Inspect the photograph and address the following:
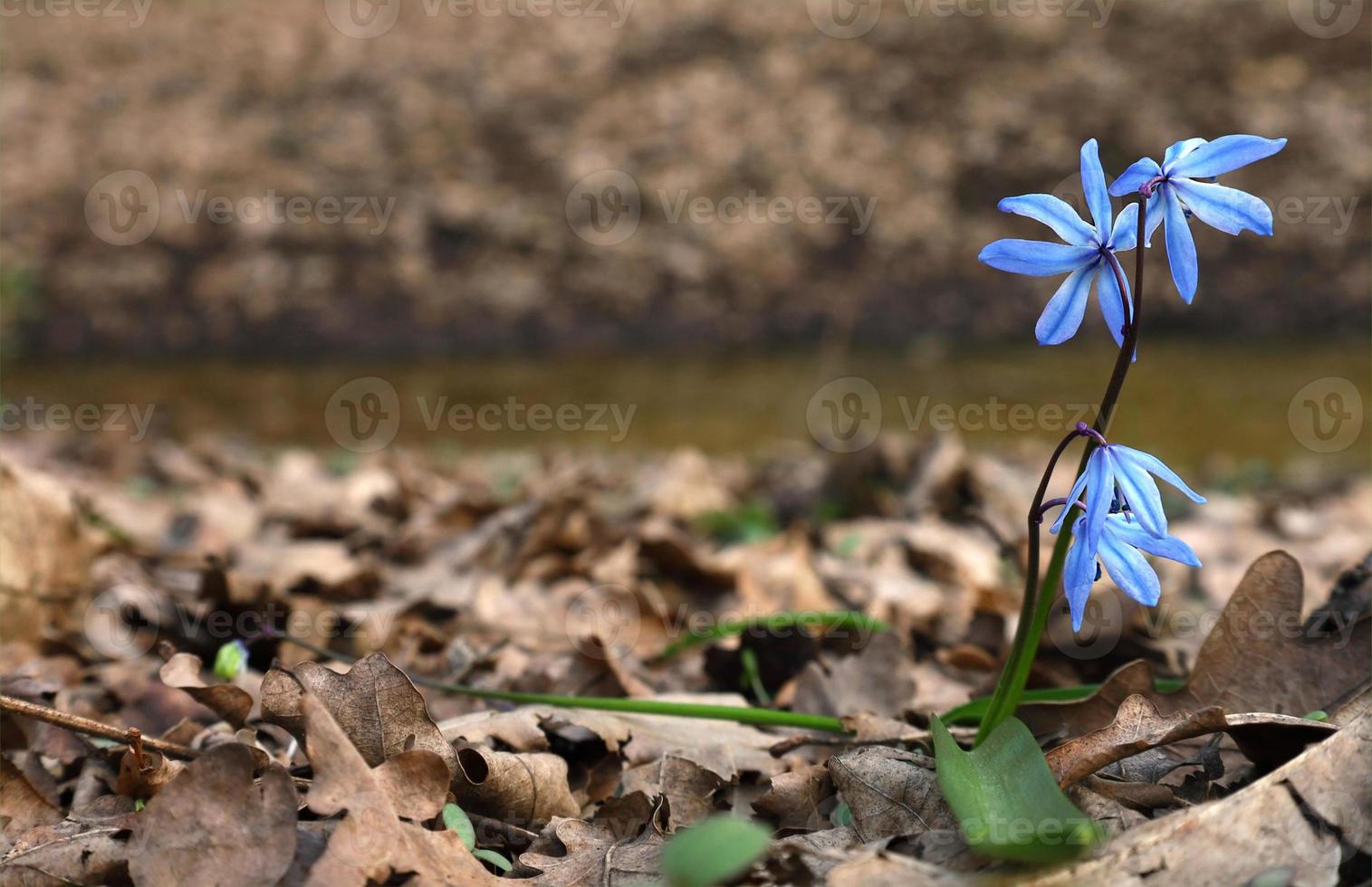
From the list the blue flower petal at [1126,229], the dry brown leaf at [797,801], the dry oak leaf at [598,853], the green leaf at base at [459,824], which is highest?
the blue flower petal at [1126,229]

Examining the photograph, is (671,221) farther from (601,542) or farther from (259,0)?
(601,542)

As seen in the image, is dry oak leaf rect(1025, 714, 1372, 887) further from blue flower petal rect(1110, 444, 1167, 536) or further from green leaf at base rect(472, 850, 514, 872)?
green leaf at base rect(472, 850, 514, 872)

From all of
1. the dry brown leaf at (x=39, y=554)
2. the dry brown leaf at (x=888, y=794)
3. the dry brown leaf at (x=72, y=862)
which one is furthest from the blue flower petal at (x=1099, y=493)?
the dry brown leaf at (x=39, y=554)

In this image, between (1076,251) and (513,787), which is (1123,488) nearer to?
(1076,251)

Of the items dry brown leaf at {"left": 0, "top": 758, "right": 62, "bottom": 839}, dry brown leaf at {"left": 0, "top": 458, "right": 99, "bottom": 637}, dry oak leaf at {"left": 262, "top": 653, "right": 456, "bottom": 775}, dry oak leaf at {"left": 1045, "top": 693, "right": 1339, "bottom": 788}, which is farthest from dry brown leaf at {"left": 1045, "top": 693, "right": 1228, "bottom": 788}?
dry brown leaf at {"left": 0, "top": 458, "right": 99, "bottom": 637}

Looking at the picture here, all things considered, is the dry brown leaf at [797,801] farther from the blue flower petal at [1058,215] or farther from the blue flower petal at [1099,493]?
the blue flower petal at [1058,215]

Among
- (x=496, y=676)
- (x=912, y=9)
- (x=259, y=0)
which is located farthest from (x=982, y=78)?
(x=496, y=676)

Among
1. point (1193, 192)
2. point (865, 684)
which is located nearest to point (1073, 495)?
point (1193, 192)
